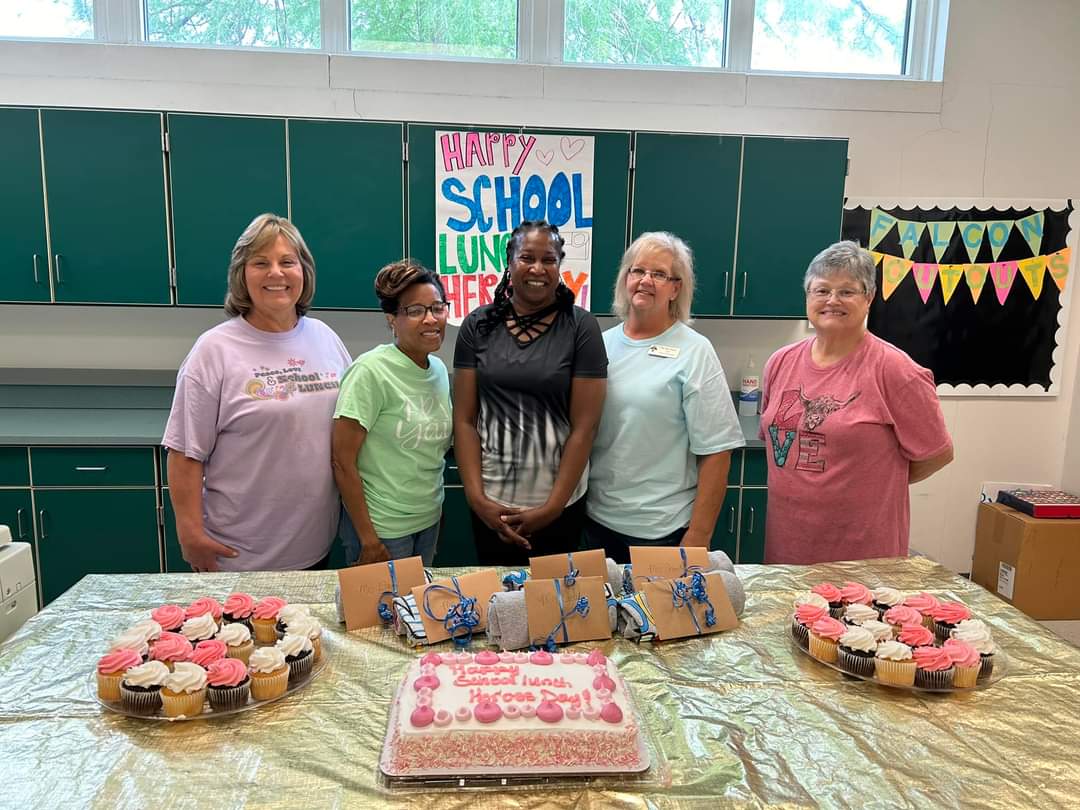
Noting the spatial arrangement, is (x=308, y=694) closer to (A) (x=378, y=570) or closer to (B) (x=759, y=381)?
(A) (x=378, y=570)

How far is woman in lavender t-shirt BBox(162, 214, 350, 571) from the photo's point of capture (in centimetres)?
180

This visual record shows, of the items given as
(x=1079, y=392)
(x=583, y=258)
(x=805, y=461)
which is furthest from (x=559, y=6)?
(x=1079, y=392)

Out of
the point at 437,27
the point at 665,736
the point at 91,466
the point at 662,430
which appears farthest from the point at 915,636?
the point at 437,27

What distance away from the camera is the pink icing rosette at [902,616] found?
55.8 inches

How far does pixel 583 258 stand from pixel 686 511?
158 centimetres

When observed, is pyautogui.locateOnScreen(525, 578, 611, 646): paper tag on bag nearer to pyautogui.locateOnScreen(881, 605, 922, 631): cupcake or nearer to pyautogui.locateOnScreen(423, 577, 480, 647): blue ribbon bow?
pyautogui.locateOnScreen(423, 577, 480, 647): blue ribbon bow

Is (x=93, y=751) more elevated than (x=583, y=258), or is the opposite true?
(x=583, y=258)

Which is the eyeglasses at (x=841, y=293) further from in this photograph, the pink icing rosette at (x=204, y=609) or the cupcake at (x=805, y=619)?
the pink icing rosette at (x=204, y=609)

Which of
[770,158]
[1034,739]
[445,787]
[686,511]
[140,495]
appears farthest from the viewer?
[770,158]

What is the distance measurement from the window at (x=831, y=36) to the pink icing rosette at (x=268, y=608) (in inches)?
129

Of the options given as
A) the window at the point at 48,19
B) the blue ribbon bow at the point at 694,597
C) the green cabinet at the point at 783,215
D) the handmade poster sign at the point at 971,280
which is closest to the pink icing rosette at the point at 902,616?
the blue ribbon bow at the point at 694,597

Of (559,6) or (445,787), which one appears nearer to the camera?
(445,787)

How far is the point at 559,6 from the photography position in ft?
11.1

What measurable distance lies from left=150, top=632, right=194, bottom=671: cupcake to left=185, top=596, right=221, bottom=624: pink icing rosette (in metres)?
0.12
